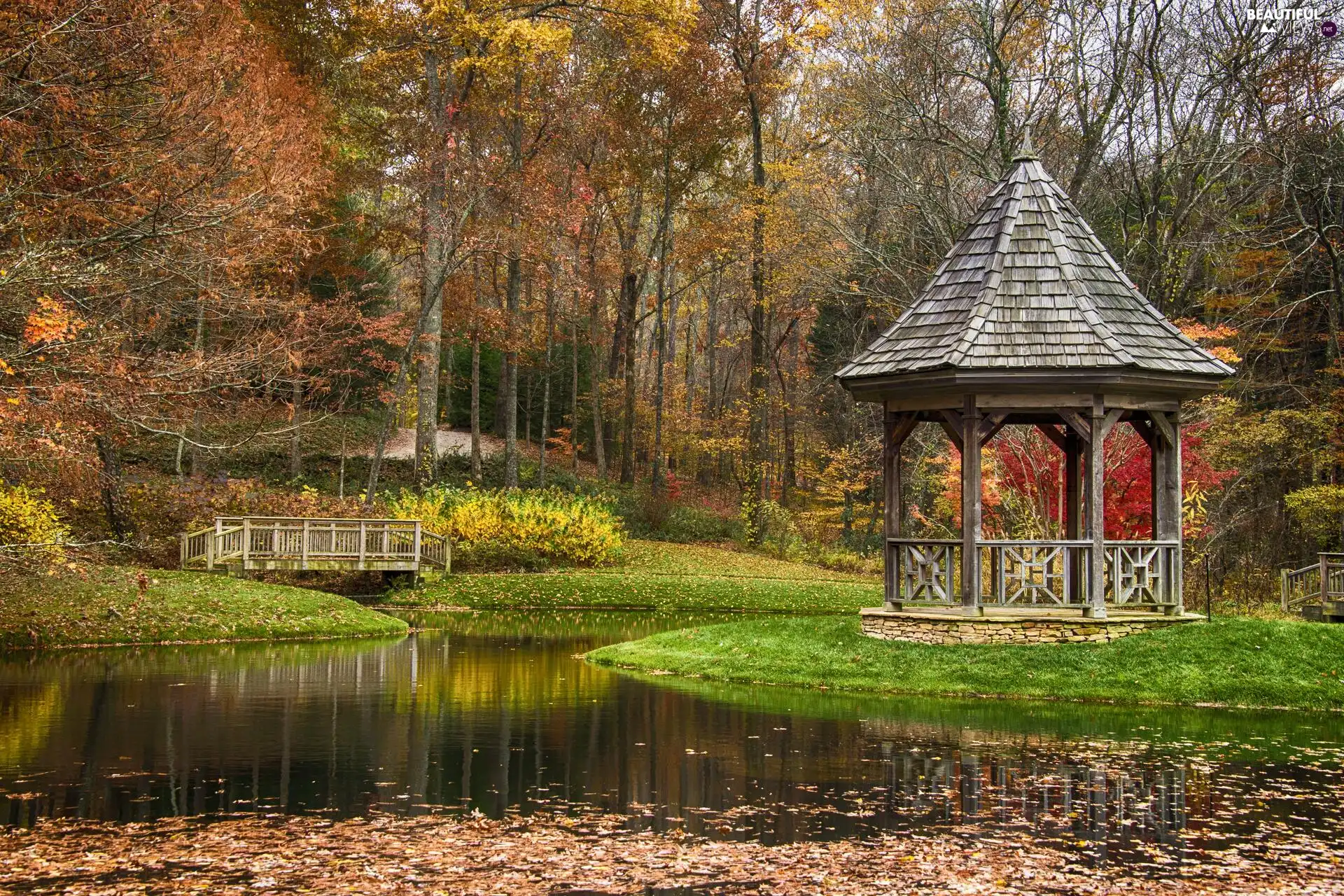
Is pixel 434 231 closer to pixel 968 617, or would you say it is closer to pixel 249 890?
pixel 968 617

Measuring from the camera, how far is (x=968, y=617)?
51.2 feet

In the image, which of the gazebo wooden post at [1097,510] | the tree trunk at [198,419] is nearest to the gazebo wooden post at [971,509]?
the gazebo wooden post at [1097,510]

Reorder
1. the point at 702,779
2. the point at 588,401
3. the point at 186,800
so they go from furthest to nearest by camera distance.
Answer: the point at 588,401, the point at 702,779, the point at 186,800

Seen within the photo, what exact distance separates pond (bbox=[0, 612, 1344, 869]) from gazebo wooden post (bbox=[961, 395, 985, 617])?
202cm

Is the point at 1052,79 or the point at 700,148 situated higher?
the point at 700,148

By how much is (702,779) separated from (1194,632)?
8347mm

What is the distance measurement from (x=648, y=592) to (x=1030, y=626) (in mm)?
13301

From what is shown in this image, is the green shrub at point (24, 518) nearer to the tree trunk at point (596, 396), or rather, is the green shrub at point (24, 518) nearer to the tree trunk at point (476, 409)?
the tree trunk at point (476, 409)

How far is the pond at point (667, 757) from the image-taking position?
27.1ft

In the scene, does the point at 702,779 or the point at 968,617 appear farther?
the point at 968,617

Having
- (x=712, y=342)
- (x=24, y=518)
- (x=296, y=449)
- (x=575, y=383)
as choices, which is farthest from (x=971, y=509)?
(x=712, y=342)

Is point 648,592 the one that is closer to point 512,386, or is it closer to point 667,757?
point 512,386

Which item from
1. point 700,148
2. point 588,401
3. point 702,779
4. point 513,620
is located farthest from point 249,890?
point 588,401

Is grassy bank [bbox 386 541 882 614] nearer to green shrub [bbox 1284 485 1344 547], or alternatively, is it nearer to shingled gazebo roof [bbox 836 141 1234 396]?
green shrub [bbox 1284 485 1344 547]
